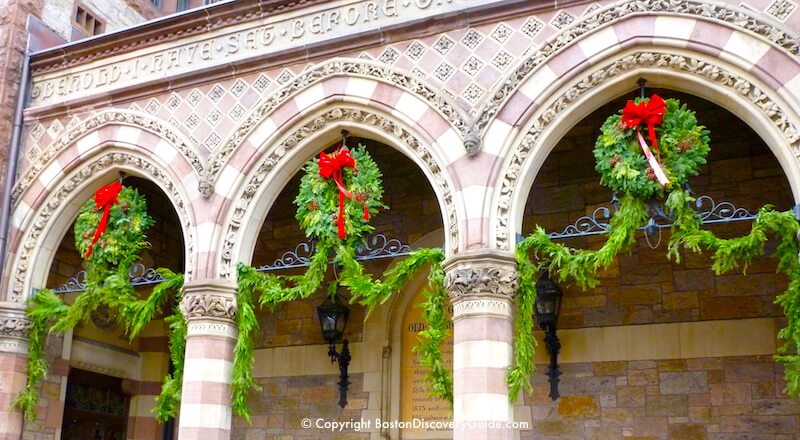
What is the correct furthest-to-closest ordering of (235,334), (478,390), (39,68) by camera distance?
(39,68) < (235,334) < (478,390)

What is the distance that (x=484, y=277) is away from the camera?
7.74 metres

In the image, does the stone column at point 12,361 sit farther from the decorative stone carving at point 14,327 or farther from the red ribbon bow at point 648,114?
the red ribbon bow at point 648,114

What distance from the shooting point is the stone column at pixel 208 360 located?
859 cm

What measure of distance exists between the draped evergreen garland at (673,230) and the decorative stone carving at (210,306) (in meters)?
2.83

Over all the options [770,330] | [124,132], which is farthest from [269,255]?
[770,330]

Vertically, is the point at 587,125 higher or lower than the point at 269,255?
higher

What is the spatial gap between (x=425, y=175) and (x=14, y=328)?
476cm

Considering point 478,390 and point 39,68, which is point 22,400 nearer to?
point 39,68

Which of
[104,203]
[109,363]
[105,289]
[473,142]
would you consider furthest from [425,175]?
[109,363]

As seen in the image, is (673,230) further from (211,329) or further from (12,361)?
(12,361)

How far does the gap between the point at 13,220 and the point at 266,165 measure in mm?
3293

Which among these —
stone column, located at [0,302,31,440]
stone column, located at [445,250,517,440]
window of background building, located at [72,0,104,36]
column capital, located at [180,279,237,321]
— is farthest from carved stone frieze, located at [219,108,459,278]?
window of background building, located at [72,0,104,36]

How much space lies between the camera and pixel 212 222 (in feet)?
30.1

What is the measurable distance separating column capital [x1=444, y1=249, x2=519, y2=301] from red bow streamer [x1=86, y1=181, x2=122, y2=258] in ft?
13.5
